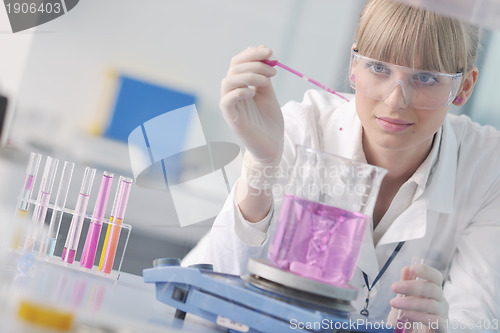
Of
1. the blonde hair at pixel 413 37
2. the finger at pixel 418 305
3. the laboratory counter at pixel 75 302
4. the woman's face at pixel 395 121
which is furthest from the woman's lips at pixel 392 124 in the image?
the laboratory counter at pixel 75 302

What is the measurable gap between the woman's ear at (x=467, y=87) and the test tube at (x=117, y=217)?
0.78 m

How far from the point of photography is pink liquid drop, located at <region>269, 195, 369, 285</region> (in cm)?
108

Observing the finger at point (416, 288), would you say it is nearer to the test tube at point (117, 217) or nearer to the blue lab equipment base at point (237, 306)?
the blue lab equipment base at point (237, 306)

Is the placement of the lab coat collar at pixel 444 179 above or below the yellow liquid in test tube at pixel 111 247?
above

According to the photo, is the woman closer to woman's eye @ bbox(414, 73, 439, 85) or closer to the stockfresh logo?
woman's eye @ bbox(414, 73, 439, 85)

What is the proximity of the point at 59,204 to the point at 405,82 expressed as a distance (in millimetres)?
793

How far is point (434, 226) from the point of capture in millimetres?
1327

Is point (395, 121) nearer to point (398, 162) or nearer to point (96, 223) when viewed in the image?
point (398, 162)

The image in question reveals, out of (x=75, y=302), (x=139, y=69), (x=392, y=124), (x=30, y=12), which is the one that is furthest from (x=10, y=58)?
(x=392, y=124)

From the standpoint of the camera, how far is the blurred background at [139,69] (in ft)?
4.09

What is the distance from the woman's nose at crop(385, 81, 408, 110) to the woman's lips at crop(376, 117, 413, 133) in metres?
0.03

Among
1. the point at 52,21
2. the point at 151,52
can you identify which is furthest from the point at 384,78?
the point at 52,21

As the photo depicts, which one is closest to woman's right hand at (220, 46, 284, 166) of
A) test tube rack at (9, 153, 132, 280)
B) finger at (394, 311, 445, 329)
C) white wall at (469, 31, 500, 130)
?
test tube rack at (9, 153, 132, 280)

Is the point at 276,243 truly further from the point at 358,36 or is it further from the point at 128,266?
the point at 358,36
